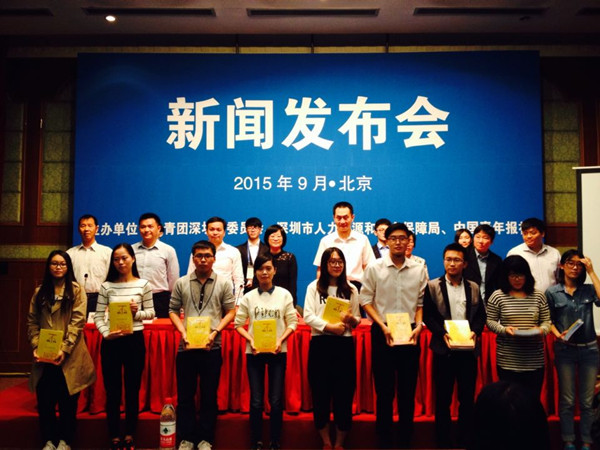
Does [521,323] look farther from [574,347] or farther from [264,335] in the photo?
[264,335]

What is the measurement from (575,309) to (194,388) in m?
2.26

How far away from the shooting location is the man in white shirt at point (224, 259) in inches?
164

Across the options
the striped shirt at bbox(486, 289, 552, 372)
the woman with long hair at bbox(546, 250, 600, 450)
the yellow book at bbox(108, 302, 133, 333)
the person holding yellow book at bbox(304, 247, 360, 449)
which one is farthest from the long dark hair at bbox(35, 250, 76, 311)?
the woman with long hair at bbox(546, 250, 600, 450)

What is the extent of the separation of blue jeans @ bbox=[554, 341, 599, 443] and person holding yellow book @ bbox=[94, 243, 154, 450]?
7.97 ft

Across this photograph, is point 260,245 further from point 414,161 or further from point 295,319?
point 414,161

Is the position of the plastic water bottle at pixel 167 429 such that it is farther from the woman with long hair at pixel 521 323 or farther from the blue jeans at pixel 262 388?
the woman with long hair at pixel 521 323

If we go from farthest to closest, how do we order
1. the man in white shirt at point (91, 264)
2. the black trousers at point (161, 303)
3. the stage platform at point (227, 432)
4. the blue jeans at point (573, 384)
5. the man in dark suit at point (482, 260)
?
1. the man in white shirt at point (91, 264)
2. the black trousers at point (161, 303)
3. the man in dark suit at point (482, 260)
4. the stage platform at point (227, 432)
5. the blue jeans at point (573, 384)

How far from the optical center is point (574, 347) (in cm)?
323

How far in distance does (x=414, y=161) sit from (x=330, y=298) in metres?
2.62

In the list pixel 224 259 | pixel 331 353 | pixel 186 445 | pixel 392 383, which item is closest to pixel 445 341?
pixel 392 383

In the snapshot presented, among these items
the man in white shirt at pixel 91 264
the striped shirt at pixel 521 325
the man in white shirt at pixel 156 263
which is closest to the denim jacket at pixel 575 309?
the striped shirt at pixel 521 325

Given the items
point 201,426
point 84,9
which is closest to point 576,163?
point 201,426

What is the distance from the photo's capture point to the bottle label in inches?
125

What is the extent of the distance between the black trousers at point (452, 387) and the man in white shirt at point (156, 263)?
1995 mm
